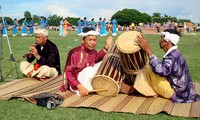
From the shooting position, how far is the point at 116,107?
464 centimetres

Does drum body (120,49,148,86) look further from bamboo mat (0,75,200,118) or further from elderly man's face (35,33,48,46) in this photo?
elderly man's face (35,33,48,46)

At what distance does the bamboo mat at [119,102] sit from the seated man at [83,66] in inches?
7.3

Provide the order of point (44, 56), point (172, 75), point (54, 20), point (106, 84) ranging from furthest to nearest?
1. point (54, 20)
2. point (44, 56)
3. point (106, 84)
4. point (172, 75)

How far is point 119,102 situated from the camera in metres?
4.93

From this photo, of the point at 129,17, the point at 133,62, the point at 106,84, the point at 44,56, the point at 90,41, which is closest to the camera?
the point at 133,62

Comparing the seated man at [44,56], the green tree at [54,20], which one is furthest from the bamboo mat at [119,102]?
the green tree at [54,20]

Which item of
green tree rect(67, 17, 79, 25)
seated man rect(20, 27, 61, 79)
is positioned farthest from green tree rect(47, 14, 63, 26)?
seated man rect(20, 27, 61, 79)

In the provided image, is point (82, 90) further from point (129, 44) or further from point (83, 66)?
point (129, 44)

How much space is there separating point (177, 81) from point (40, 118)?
2208mm

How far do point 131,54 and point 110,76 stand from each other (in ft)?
2.12

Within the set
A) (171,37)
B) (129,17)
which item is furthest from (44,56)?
(129,17)

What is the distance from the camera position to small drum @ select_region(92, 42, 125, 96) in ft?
16.9

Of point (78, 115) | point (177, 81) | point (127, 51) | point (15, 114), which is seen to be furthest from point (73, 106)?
point (177, 81)

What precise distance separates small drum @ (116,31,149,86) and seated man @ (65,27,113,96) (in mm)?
675
